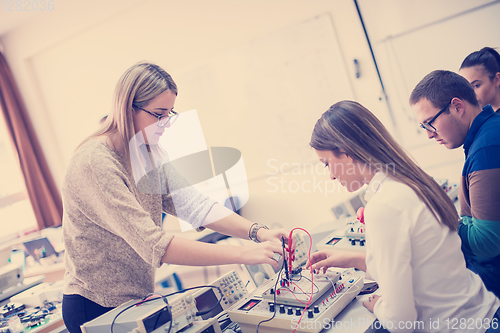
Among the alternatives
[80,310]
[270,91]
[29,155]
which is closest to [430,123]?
[80,310]

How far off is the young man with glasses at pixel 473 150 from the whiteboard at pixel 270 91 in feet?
5.60

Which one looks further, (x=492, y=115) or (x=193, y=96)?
→ (x=193, y=96)

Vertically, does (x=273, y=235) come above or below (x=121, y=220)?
below

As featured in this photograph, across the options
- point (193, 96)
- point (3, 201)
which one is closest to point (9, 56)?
point (3, 201)

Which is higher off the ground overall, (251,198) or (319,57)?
(319,57)

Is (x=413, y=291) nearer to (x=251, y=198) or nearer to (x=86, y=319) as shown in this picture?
(x=86, y=319)

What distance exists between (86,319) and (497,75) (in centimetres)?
227

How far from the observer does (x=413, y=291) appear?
0.97 m

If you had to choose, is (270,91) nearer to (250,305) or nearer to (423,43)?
(423,43)

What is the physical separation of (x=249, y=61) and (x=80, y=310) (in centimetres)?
270

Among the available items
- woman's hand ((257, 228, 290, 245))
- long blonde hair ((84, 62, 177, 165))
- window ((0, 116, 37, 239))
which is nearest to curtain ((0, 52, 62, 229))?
window ((0, 116, 37, 239))

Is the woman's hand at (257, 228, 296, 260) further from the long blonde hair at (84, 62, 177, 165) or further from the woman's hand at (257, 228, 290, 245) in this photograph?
the long blonde hair at (84, 62, 177, 165)

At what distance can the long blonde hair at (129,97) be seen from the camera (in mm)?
1164

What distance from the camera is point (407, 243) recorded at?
0.91m
